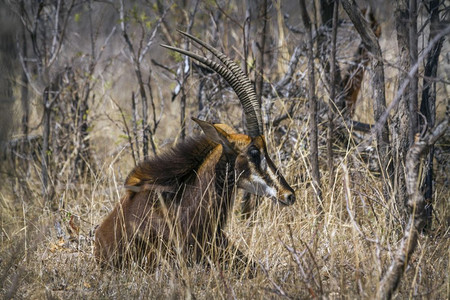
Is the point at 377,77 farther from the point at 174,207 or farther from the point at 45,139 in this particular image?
the point at 45,139

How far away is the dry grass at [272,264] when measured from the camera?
341cm

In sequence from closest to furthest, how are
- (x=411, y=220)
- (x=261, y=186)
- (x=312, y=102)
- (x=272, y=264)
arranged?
1. (x=411, y=220)
2. (x=272, y=264)
3. (x=261, y=186)
4. (x=312, y=102)

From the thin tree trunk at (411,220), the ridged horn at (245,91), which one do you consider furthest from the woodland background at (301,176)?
the ridged horn at (245,91)

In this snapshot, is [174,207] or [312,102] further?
[312,102]

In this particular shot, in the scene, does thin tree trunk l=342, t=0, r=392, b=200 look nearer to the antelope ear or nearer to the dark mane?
the antelope ear

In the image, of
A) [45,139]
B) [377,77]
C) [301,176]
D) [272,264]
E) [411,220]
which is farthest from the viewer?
[45,139]

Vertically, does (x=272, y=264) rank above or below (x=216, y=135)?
below

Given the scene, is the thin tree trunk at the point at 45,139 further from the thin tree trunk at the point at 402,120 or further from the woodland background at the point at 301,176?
the thin tree trunk at the point at 402,120

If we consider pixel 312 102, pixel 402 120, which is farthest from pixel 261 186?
pixel 402 120

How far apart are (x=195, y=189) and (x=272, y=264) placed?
0.87m

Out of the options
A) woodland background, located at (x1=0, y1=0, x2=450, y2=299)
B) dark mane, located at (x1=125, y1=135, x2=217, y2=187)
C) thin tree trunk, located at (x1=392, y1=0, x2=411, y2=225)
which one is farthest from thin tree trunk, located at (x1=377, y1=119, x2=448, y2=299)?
dark mane, located at (x1=125, y1=135, x2=217, y2=187)

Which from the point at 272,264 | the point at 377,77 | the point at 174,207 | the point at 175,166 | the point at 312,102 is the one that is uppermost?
the point at 377,77

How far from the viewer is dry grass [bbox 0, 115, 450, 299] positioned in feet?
11.2

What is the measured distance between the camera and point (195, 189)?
458cm
